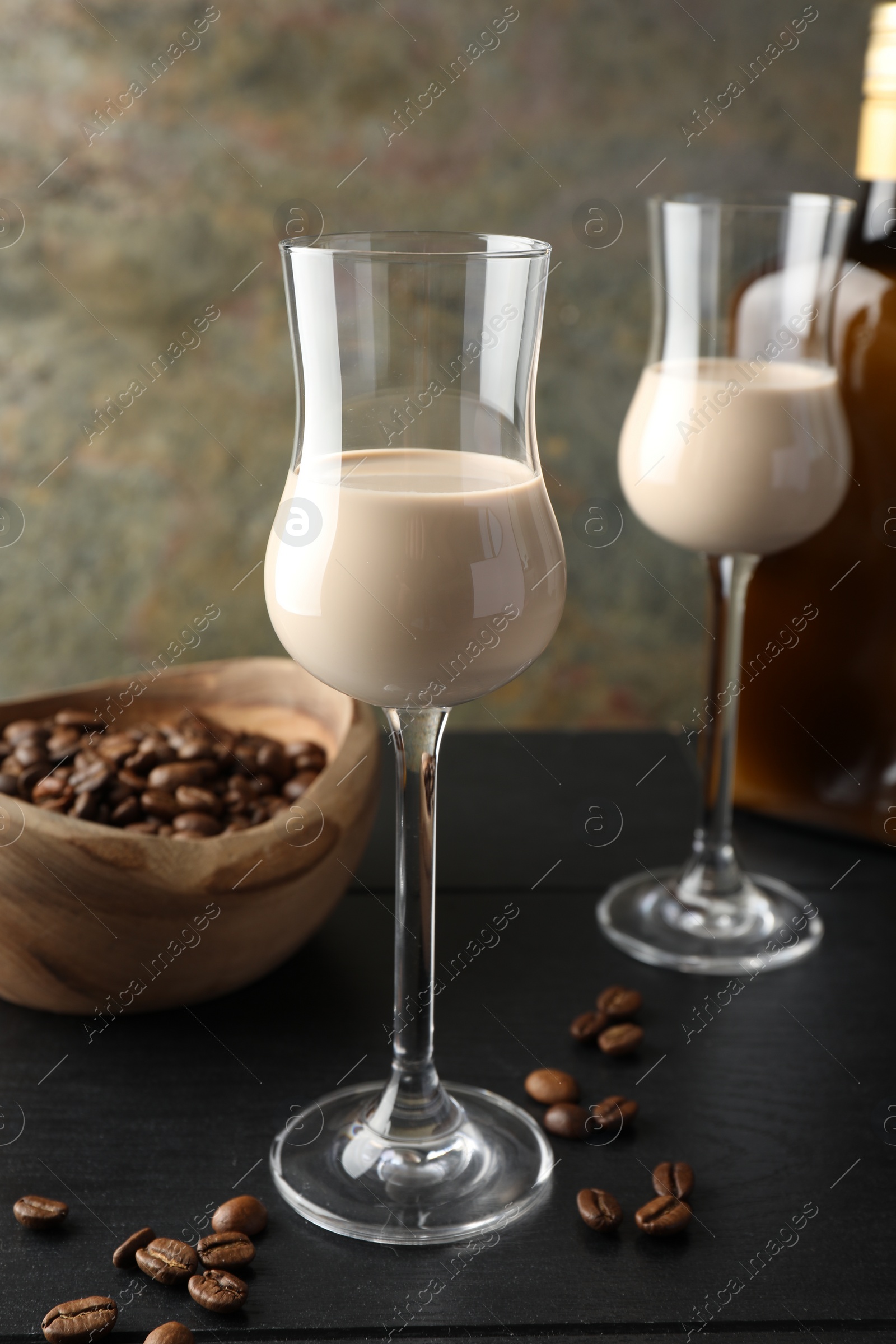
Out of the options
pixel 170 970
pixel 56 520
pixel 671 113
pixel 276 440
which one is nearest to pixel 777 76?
pixel 671 113

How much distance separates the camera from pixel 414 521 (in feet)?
2.56

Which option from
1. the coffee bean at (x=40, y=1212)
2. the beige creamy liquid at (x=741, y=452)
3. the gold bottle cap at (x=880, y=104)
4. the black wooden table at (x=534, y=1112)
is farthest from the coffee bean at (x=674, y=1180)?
the gold bottle cap at (x=880, y=104)

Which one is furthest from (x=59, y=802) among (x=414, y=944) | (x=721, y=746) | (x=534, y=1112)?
(x=721, y=746)

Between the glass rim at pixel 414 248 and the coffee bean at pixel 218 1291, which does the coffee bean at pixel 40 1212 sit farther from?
the glass rim at pixel 414 248

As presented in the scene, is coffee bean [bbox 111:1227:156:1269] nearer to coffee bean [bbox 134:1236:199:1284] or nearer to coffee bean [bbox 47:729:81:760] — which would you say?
coffee bean [bbox 134:1236:199:1284]

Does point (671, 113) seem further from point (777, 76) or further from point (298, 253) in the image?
point (298, 253)

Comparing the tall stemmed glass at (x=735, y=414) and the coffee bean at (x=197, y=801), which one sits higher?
the tall stemmed glass at (x=735, y=414)

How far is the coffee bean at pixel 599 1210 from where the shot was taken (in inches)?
31.6

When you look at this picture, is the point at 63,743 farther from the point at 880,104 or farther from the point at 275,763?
the point at 880,104

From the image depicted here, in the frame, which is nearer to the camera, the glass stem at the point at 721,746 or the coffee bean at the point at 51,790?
the coffee bean at the point at 51,790

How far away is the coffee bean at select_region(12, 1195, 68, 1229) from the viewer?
2.57ft

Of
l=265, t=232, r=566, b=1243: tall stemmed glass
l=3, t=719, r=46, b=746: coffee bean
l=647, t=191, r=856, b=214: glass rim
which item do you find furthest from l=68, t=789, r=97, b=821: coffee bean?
l=647, t=191, r=856, b=214: glass rim

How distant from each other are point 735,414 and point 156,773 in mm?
588

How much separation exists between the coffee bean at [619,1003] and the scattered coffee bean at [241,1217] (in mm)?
326
